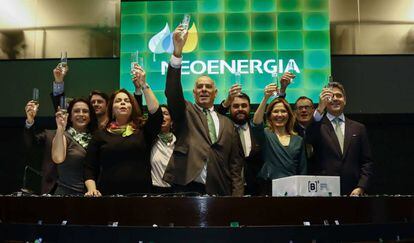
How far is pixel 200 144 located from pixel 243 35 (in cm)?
395

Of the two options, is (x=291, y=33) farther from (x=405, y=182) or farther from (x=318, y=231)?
(x=318, y=231)

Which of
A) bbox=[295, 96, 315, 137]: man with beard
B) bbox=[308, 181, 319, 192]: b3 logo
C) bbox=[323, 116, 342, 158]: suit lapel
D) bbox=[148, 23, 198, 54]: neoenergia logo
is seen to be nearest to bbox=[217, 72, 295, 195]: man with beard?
bbox=[295, 96, 315, 137]: man with beard

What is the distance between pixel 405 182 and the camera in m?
7.16

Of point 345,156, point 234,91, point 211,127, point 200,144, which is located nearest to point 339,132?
point 345,156

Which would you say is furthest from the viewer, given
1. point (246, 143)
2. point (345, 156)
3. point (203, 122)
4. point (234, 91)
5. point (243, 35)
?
point (243, 35)

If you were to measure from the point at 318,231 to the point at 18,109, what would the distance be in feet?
18.0

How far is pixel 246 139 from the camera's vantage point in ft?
13.1

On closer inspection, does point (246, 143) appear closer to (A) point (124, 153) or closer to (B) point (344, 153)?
(B) point (344, 153)

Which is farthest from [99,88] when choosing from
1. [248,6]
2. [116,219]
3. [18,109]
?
[116,219]

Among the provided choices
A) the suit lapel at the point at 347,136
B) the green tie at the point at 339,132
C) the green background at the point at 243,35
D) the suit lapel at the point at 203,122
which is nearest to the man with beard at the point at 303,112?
the green tie at the point at 339,132

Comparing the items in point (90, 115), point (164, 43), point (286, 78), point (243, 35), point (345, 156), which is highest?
point (243, 35)

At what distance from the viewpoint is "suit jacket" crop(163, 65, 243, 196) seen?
3.17 meters

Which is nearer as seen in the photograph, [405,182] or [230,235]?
[230,235]

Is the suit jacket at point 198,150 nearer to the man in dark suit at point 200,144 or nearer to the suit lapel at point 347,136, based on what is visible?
the man in dark suit at point 200,144
